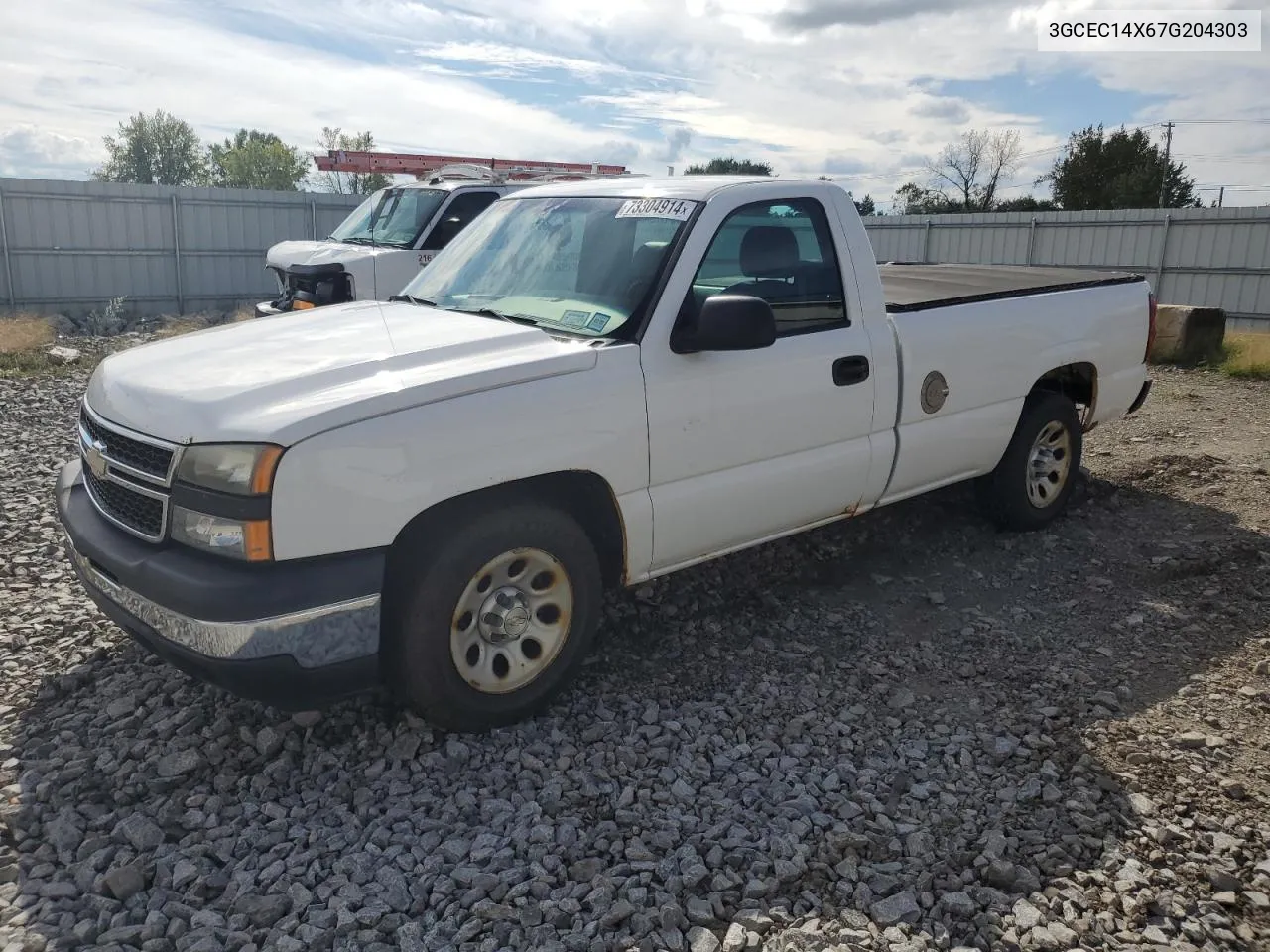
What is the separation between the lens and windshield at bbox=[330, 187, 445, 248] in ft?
36.9

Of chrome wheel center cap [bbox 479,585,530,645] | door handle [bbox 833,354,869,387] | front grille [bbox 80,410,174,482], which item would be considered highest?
door handle [bbox 833,354,869,387]

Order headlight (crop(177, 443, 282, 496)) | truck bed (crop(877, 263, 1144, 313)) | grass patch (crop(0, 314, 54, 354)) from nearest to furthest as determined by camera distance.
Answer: headlight (crop(177, 443, 282, 496))
truck bed (crop(877, 263, 1144, 313))
grass patch (crop(0, 314, 54, 354))

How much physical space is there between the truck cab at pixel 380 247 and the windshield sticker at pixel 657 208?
20.2 ft

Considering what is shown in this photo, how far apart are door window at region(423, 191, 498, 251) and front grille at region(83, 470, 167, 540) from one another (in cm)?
776

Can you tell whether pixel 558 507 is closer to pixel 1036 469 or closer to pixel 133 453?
pixel 133 453

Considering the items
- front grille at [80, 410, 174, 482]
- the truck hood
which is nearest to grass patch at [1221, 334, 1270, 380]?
the truck hood

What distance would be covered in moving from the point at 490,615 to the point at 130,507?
50.4 inches

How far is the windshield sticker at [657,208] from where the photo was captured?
4.09 meters

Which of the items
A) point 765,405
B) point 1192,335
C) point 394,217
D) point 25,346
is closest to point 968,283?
point 765,405

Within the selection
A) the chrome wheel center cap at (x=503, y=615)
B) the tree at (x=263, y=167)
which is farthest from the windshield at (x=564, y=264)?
the tree at (x=263, y=167)

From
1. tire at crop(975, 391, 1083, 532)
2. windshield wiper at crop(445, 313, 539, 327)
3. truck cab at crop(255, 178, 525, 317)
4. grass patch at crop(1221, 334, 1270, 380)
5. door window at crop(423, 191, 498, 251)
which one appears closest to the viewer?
windshield wiper at crop(445, 313, 539, 327)

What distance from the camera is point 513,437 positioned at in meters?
3.38

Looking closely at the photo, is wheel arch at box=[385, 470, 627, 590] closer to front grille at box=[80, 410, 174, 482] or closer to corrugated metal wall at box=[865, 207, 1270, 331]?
front grille at box=[80, 410, 174, 482]

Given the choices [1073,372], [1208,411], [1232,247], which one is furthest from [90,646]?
[1232,247]
